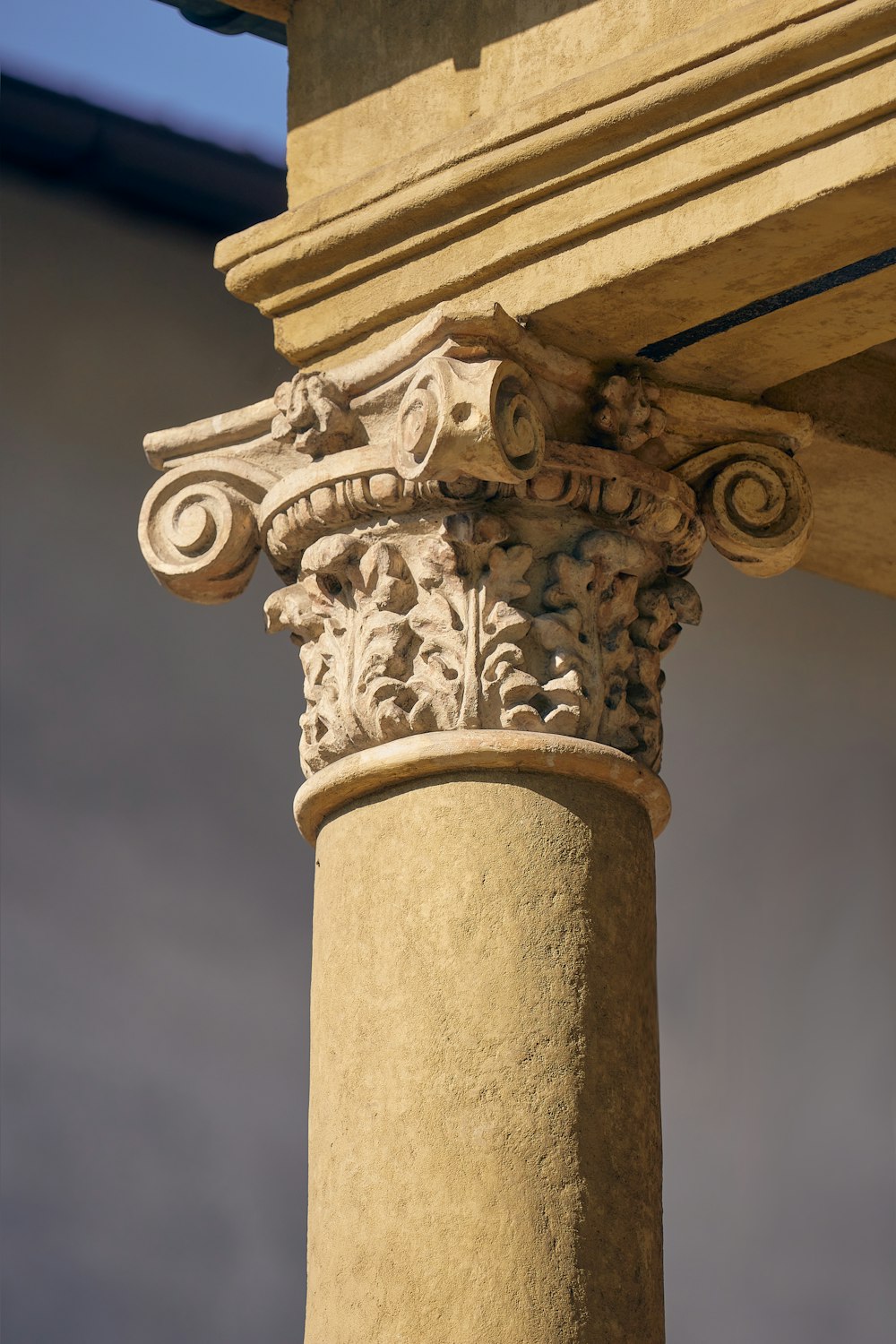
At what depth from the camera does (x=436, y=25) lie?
426 centimetres

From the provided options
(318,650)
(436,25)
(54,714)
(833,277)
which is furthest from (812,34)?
(54,714)

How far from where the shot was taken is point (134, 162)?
7.39 meters

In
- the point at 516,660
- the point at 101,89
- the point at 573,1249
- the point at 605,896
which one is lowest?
the point at 573,1249

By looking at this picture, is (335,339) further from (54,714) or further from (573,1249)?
(54,714)

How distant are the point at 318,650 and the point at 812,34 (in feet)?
4.50

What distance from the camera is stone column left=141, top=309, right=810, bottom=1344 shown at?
3406mm

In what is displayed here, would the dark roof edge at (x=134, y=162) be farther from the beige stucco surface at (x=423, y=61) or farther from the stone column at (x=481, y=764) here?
the stone column at (x=481, y=764)

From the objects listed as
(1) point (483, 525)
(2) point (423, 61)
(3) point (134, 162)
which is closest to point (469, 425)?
(1) point (483, 525)

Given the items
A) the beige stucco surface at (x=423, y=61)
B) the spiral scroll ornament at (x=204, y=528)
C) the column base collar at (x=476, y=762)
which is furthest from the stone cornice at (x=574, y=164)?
the column base collar at (x=476, y=762)

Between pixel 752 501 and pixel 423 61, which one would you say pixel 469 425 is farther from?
pixel 423 61

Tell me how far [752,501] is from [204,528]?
1.04m

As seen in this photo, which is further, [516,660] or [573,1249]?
[516,660]

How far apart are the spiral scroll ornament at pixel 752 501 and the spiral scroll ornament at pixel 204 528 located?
83 cm

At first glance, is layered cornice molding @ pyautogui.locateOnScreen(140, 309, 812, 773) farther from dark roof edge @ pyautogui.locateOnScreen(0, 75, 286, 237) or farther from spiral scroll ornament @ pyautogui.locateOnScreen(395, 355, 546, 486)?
dark roof edge @ pyautogui.locateOnScreen(0, 75, 286, 237)
